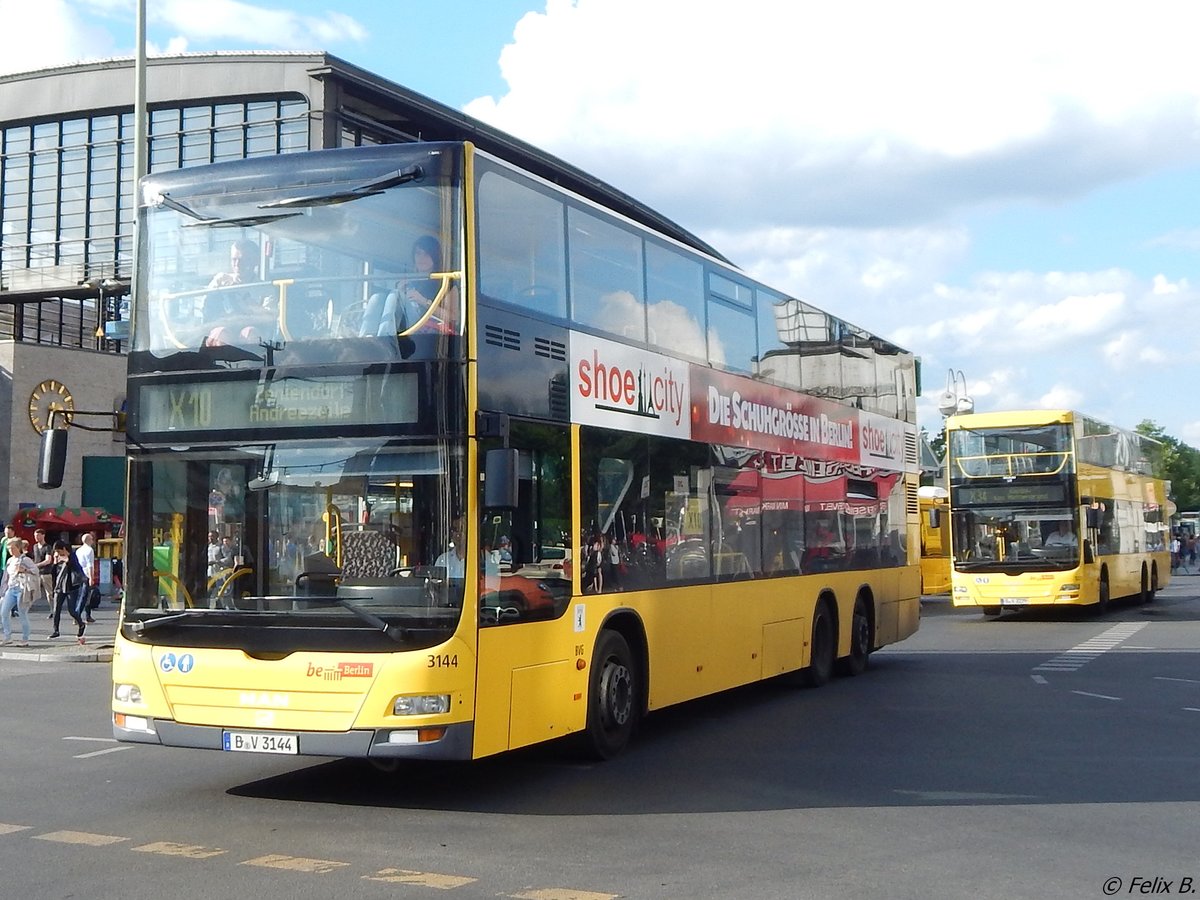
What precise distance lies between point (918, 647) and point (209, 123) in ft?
111

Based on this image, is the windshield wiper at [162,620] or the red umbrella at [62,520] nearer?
the windshield wiper at [162,620]

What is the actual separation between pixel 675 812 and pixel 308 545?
9.21 feet

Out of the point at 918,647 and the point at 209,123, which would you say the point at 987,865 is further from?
the point at 209,123

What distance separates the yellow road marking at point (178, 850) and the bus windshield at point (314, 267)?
2941mm

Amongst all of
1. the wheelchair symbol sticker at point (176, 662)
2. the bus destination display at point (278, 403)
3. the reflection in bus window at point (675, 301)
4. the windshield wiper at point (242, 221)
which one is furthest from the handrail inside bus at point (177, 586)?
the reflection in bus window at point (675, 301)

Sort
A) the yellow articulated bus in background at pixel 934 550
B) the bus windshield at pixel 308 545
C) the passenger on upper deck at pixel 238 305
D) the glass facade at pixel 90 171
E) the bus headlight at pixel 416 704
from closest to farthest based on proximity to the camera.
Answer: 1. the bus headlight at pixel 416 704
2. the bus windshield at pixel 308 545
3. the passenger on upper deck at pixel 238 305
4. the yellow articulated bus in background at pixel 934 550
5. the glass facade at pixel 90 171

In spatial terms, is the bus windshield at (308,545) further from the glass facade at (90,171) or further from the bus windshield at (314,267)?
the glass facade at (90,171)

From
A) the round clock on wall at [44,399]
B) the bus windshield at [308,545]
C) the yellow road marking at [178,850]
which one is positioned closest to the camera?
the yellow road marking at [178,850]

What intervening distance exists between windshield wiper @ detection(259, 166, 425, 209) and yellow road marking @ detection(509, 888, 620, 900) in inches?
174

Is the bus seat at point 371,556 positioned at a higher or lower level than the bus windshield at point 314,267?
lower

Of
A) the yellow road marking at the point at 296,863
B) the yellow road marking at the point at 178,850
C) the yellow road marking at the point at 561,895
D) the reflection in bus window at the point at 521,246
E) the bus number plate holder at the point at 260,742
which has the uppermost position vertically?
the reflection in bus window at the point at 521,246

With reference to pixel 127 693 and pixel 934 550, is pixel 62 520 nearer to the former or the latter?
pixel 934 550

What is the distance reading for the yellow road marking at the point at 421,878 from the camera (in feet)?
22.8

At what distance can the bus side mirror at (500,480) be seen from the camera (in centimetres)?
866
